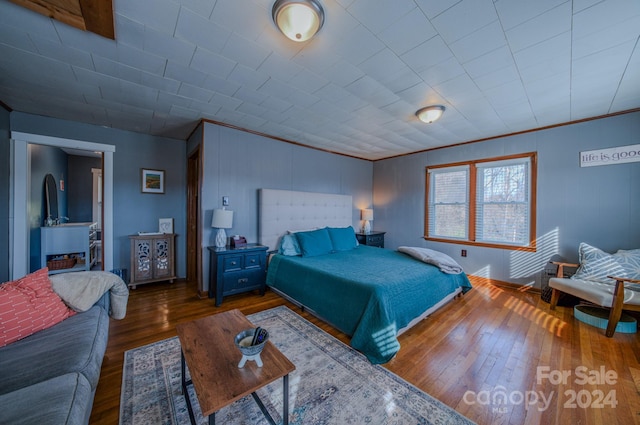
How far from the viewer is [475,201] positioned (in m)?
4.27

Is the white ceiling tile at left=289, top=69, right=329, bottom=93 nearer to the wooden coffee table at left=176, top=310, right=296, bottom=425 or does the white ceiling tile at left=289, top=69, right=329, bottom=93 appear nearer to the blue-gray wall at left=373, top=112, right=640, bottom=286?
the wooden coffee table at left=176, top=310, right=296, bottom=425

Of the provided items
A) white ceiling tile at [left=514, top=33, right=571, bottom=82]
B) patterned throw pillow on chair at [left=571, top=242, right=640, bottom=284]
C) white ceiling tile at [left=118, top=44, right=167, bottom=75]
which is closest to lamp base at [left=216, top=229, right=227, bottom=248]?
white ceiling tile at [left=118, top=44, right=167, bottom=75]

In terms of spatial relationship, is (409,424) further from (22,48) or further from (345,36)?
(22,48)

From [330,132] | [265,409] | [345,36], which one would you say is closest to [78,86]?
[345,36]

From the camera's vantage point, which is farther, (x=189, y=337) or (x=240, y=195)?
(x=240, y=195)

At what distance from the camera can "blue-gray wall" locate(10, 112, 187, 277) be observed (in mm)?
3547

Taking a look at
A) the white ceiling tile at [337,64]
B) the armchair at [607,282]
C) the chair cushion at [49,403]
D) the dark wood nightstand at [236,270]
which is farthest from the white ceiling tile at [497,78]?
the chair cushion at [49,403]

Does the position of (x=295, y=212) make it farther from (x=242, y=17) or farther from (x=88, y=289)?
(x=242, y=17)

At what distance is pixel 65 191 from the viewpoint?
516 cm

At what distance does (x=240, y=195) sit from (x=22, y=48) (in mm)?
2435

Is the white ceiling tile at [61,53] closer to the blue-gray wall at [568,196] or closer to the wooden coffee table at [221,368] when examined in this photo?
the wooden coffee table at [221,368]

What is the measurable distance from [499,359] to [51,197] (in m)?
6.91

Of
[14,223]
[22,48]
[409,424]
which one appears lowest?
[409,424]

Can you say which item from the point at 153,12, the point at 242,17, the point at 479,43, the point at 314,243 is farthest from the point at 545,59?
the point at 314,243
